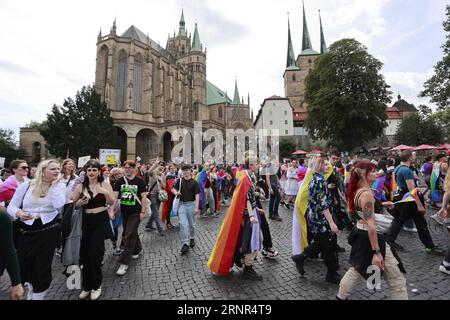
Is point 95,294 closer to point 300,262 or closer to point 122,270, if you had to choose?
point 122,270

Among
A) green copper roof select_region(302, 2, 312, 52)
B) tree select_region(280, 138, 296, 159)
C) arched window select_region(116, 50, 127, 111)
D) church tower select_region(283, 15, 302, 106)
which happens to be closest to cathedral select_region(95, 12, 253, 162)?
arched window select_region(116, 50, 127, 111)

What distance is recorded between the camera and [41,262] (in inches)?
98.7

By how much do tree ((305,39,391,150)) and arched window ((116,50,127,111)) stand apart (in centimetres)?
2748

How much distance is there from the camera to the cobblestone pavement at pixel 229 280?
3.01 meters

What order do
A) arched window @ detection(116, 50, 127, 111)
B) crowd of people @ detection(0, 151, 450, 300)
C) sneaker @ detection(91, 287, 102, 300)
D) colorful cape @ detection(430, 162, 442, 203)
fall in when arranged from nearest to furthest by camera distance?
1. crowd of people @ detection(0, 151, 450, 300)
2. sneaker @ detection(91, 287, 102, 300)
3. colorful cape @ detection(430, 162, 442, 203)
4. arched window @ detection(116, 50, 127, 111)

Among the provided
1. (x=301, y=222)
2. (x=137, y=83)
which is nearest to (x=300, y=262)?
(x=301, y=222)

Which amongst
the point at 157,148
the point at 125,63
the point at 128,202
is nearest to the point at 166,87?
the point at 125,63

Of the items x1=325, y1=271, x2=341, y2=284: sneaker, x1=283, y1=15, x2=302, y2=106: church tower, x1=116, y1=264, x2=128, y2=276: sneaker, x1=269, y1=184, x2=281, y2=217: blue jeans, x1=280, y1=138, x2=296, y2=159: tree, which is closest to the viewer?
x1=325, y1=271, x2=341, y2=284: sneaker

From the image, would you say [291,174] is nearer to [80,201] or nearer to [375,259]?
[375,259]

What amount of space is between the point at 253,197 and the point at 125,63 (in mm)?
38902

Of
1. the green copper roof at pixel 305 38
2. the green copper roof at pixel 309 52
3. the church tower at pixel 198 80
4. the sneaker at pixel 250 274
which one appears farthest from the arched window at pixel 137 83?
the green copper roof at pixel 305 38

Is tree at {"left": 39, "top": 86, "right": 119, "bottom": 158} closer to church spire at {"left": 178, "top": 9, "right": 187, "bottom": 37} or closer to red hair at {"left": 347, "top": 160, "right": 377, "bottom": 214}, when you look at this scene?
red hair at {"left": 347, "top": 160, "right": 377, "bottom": 214}

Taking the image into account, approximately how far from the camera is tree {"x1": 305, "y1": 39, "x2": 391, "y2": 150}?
77.8 ft

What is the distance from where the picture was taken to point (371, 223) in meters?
2.21
